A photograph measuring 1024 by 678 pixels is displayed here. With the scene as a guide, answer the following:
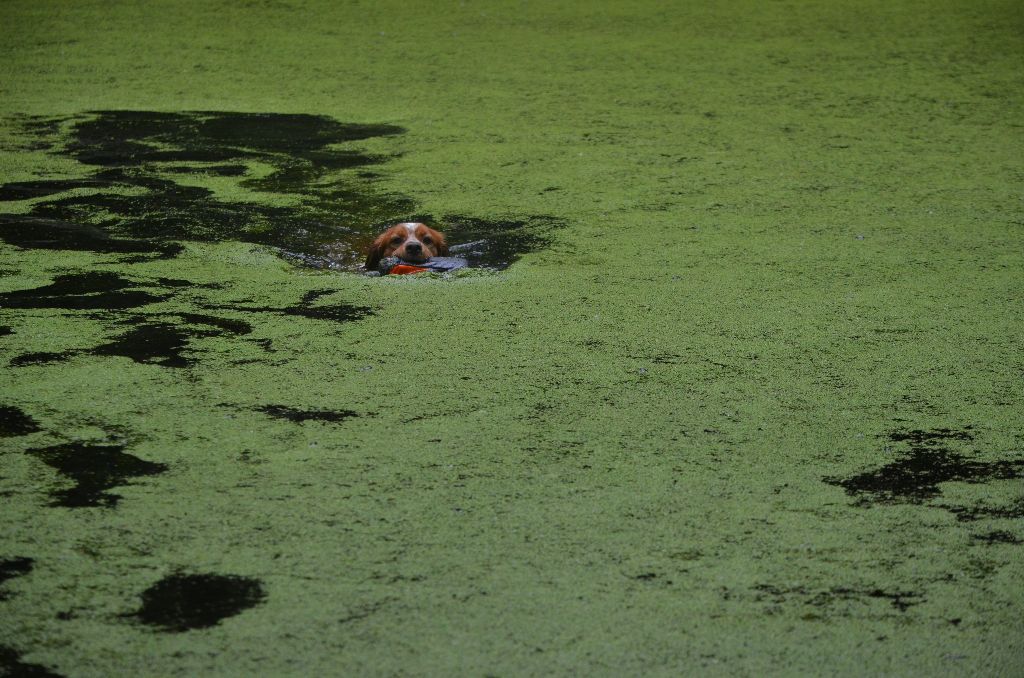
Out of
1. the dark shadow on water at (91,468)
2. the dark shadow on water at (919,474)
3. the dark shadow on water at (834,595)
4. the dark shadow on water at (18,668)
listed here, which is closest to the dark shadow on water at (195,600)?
the dark shadow on water at (18,668)

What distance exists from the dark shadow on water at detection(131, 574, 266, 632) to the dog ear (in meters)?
1.63

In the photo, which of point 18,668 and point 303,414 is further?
point 303,414

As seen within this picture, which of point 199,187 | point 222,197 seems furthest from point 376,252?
point 199,187

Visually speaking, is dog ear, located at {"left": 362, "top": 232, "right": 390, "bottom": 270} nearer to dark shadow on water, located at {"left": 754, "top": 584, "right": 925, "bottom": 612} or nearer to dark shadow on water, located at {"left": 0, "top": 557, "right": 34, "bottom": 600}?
dark shadow on water, located at {"left": 0, "top": 557, "right": 34, "bottom": 600}

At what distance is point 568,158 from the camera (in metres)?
3.91

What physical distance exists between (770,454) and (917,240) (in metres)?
1.47

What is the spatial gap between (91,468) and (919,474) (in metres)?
1.23

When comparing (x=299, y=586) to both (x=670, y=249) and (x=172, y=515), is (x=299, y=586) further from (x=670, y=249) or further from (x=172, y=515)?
(x=670, y=249)

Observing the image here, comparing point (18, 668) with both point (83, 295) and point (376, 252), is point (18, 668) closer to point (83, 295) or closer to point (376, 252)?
point (83, 295)

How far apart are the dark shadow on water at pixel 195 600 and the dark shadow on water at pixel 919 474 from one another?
2.84 ft

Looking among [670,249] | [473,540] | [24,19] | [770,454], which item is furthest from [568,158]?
[24,19]

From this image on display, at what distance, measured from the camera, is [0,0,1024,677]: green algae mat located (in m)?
1.37

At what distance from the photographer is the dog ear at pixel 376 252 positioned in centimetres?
299

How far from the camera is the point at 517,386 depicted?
2096 mm
